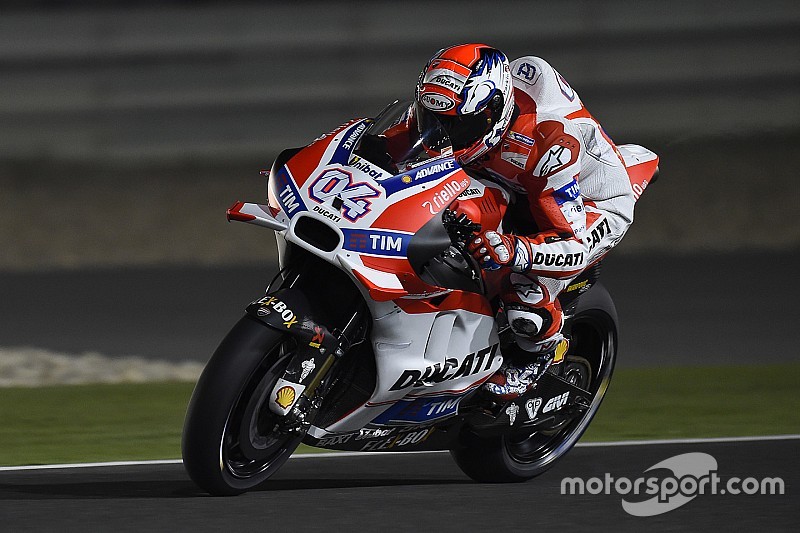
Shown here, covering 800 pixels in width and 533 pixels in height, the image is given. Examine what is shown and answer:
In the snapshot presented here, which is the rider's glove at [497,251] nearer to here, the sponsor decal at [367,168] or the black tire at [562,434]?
the sponsor decal at [367,168]

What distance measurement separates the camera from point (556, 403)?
7.04m

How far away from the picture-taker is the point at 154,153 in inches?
561

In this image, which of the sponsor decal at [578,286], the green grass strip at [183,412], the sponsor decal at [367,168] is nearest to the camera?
the sponsor decal at [367,168]

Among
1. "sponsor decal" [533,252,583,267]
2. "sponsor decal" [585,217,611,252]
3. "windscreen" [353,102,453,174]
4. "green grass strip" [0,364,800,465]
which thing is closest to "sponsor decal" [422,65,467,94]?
"windscreen" [353,102,453,174]

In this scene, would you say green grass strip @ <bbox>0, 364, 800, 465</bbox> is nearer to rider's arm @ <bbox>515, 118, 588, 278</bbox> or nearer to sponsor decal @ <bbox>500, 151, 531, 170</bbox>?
rider's arm @ <bbox>515, 118, 588, 278</bbox>

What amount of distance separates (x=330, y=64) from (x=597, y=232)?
7.85m

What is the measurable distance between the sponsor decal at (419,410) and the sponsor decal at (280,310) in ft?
1.95

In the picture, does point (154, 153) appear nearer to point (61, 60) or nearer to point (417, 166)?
point (61, 60)

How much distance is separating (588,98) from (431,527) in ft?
28.4

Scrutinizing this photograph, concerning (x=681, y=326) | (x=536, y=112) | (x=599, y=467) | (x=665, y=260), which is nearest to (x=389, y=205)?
(x=536, y=112)

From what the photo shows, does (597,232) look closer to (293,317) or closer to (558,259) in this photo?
(558,259)

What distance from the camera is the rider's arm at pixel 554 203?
20.5ft

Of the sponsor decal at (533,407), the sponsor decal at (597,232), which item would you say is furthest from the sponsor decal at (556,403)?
the sponsor decal at (597,232)

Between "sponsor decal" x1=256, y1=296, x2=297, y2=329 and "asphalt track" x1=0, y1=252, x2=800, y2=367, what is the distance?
434 centimetres
